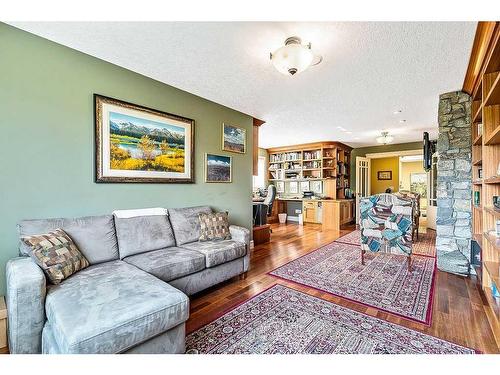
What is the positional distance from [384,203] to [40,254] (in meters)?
3.51

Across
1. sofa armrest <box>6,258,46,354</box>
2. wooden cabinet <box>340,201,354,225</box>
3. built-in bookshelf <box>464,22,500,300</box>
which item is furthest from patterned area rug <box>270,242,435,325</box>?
wooden cabinet <box>340,201,354,225</box>

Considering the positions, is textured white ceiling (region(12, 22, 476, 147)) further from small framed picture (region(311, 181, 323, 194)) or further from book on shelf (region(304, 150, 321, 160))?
small framed picture (region(311, 181, 323, 194))

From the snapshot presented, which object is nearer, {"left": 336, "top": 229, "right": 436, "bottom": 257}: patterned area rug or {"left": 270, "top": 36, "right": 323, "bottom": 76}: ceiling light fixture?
{"left": 270, "top": 36, "right": 323, "bottom": 76}: ceiling light fixture

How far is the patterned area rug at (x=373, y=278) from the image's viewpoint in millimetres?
2164

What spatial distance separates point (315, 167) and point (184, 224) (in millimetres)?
4851

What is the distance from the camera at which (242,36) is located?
1872mm

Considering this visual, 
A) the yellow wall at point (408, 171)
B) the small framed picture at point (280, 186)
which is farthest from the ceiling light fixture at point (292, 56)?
the yellow wall at point (408, 171)

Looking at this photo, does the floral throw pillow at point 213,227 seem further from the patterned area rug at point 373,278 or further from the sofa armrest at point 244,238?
the patterned area rug at point 373,278

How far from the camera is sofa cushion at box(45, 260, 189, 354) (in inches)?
42.7

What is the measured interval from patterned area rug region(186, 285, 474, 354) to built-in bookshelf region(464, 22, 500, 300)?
732mm

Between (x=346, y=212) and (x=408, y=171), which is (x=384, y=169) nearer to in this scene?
(x=408, y=171)

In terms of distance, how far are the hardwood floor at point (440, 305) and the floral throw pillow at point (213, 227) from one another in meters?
0.53
